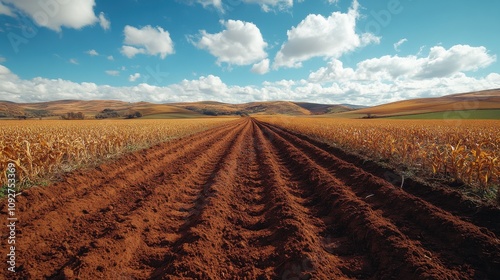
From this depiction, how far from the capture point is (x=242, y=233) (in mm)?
4590

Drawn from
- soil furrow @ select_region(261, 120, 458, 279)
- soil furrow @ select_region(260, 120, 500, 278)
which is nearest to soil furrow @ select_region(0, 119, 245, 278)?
soil furrow @ select_region(261, 120, 458, 279)

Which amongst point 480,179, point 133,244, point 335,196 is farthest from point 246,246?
point 480,179

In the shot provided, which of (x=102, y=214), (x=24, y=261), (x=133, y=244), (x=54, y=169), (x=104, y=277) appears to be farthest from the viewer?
(x=54, y=169)

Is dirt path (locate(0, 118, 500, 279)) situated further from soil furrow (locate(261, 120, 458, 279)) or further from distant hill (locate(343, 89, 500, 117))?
distant hill (locate(343, 89, 500, 117))

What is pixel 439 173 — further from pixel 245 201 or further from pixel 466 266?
pixel 245 201

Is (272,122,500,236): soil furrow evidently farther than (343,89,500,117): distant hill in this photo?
No

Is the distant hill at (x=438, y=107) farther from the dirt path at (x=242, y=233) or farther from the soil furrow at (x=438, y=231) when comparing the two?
the dirt path at (x=242, y=233)

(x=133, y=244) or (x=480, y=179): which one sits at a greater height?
(x=480, y=179)

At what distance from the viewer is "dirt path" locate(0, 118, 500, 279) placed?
3.39 metres

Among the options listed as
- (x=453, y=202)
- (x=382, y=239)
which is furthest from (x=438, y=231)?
(x=453, y=202)

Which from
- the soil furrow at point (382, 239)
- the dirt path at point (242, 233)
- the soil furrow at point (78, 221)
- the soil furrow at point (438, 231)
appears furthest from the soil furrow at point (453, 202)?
the soil furrow at point (78, 221)

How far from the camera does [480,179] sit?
604cm

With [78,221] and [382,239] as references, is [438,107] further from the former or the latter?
[78,221]

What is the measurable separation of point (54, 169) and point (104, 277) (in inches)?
222
